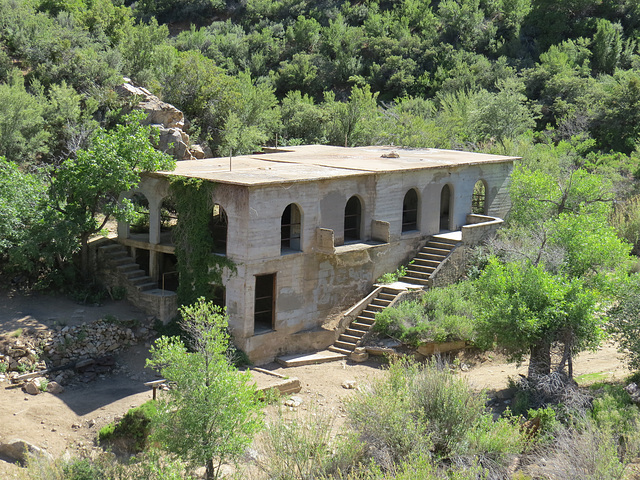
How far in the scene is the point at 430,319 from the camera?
2469 centimetres

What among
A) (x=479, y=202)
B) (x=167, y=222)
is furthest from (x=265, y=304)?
(x=479, y=202)

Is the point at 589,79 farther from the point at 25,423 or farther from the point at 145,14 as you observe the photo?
the point at 25,423

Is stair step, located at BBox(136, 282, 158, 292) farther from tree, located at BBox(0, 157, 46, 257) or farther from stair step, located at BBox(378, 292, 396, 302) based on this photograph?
stair step, located at BBox(378, 292, 396, 302)

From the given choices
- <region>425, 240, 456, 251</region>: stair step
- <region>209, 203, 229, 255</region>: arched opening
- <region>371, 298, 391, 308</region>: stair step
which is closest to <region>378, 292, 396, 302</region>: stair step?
<region>371, 298, 391, 308</region>: stair step

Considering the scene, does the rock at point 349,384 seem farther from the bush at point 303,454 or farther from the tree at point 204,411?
the tree at point 204,411

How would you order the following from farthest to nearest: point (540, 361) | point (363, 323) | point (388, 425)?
1. point (363, 323)
2. point (540, 361)
3. point (388, 425)

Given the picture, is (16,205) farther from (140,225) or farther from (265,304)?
(265,304)

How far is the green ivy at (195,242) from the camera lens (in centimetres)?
2227

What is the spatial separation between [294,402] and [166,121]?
1543 centimetres

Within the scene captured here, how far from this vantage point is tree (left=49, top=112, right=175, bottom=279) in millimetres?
22188

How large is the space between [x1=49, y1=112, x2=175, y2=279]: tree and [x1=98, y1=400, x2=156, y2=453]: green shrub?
22.9 feet

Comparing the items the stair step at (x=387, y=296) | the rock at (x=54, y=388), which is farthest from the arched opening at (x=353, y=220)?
the rock at (x=54, y=388)

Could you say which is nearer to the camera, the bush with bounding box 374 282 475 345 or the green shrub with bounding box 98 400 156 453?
the green shrub with bounding box 98 400 156 453

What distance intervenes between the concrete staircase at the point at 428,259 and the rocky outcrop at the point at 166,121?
33.7 feet
